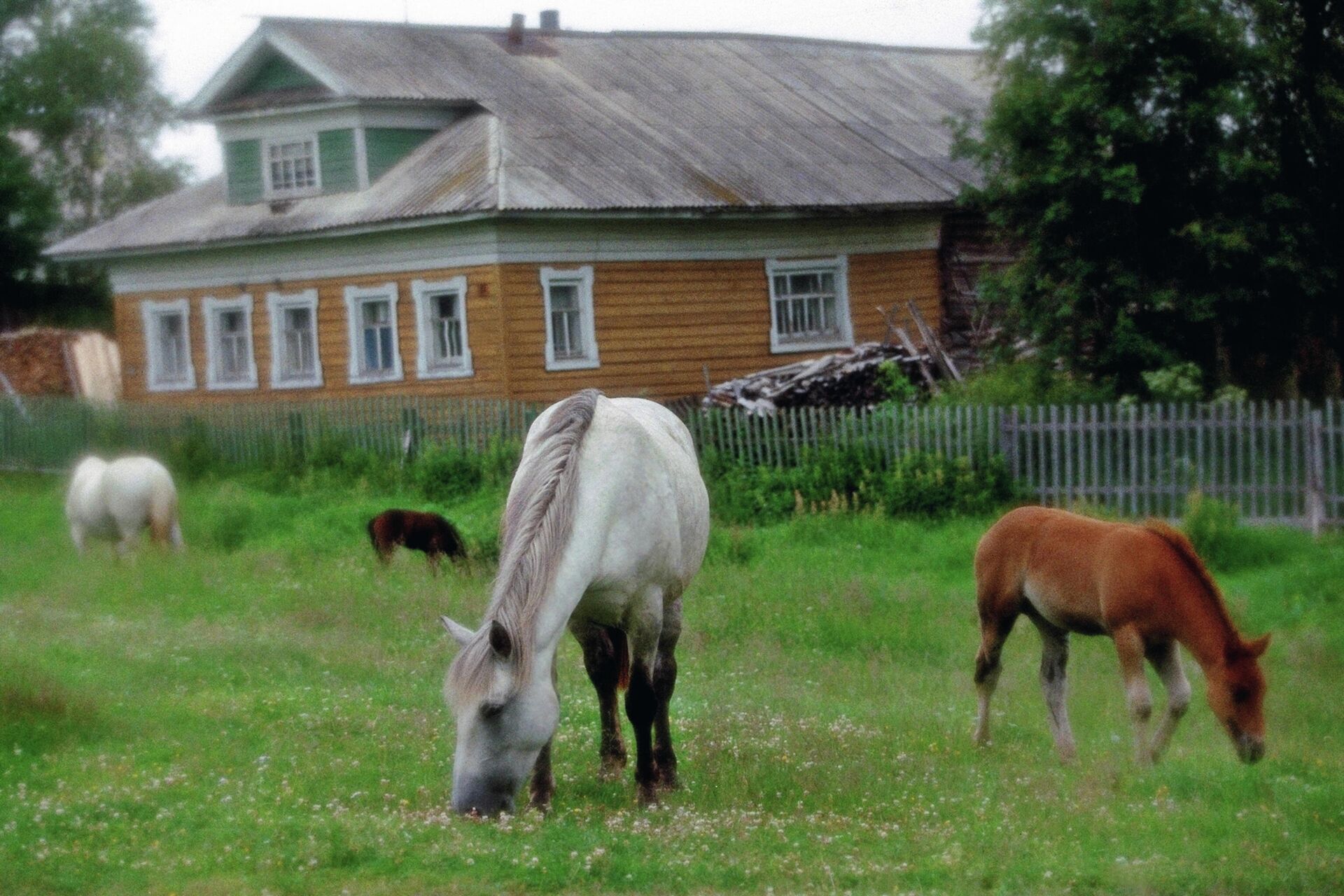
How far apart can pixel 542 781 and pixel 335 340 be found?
18.5 m

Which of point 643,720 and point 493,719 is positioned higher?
point 493,719

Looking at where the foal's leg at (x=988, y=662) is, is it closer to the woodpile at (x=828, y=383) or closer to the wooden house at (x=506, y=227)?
the woodpile at (x=828, y=383)

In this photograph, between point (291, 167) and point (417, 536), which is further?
point (291, 167)

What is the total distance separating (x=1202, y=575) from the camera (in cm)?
813

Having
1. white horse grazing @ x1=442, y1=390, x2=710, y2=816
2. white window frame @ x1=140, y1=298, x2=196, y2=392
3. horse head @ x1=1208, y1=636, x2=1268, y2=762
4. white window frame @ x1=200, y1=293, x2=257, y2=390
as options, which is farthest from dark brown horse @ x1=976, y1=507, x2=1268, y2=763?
white window frame @ x1=140, y1=298, x2=196, y2=392

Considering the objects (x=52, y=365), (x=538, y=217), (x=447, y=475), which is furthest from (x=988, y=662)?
(x=52, y=365)

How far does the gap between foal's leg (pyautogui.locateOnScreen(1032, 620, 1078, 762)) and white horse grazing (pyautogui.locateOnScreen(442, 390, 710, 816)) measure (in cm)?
194

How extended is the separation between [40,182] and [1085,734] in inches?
1467

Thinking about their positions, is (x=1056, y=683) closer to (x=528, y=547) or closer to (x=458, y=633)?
(x=528, y=547)

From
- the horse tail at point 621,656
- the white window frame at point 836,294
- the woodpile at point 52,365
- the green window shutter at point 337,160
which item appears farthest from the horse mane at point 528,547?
the woodpile at point 52,365

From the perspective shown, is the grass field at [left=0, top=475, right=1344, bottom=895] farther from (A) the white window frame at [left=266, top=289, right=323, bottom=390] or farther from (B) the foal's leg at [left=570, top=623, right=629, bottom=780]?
(A) the white window frame at [left=266, top=289, right=323, bottom=390]

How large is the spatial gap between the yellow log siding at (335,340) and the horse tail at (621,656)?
46.9 ft

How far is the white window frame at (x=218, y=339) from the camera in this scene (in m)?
26.4

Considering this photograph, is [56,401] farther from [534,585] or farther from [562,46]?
[534,585]
